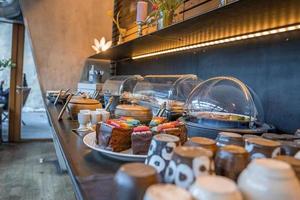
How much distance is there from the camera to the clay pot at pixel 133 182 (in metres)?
0.45

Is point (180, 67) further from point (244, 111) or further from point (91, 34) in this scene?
point (91, 34)

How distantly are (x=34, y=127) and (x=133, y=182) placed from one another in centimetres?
617

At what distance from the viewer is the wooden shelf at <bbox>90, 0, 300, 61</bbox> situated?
1020 mm

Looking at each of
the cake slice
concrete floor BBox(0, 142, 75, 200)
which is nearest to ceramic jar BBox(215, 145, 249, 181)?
the cake slice

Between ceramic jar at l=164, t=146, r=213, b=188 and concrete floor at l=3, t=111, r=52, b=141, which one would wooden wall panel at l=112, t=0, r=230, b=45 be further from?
concrete floor at l=3, t=111, r=52, b=141

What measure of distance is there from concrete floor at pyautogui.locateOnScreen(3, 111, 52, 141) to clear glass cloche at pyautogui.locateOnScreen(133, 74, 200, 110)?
12.1ft

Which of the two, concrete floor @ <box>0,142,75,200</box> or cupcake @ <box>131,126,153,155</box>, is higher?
cupcake @ <box>131,126,153,155</box>

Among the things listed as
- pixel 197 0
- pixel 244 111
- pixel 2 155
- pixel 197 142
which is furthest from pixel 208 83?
pixel 2 155

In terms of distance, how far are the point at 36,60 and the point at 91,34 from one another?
0.90m

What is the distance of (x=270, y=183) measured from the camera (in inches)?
15.8

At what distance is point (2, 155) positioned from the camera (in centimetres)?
423

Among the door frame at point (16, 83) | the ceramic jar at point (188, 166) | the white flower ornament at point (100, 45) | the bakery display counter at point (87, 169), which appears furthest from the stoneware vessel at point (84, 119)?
the door frame at point (16, 83)

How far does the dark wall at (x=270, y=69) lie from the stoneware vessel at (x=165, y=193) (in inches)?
41.9

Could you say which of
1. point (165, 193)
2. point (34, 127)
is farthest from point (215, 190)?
point (34, 127)
